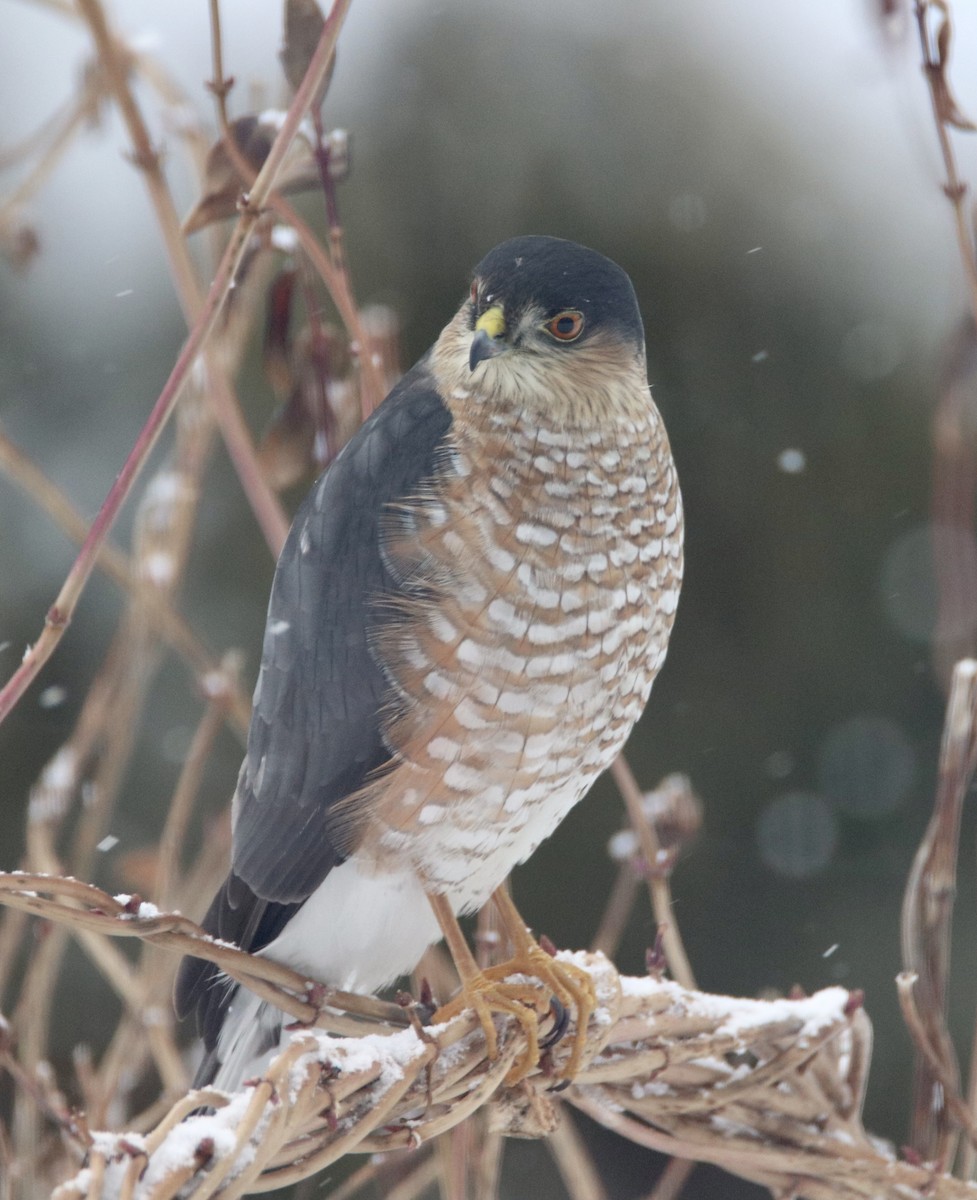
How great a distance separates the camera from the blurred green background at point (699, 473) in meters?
4.62

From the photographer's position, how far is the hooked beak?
1741 millimetres

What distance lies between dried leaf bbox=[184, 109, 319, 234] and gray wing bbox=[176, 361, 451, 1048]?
31 cm

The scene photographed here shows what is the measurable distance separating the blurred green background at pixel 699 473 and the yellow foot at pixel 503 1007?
277cm

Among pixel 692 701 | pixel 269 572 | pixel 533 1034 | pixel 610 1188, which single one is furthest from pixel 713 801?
pixel 533 1034

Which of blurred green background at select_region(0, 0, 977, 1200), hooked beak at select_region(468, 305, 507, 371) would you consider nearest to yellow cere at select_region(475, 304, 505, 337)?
hooked beak at select_region(468, 305, 507, 371)

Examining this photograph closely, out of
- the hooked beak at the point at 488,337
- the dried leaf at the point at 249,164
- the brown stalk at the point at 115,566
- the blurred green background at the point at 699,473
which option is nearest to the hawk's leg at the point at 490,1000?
the brown stalk at the point at 115,566

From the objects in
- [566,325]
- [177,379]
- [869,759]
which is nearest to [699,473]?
[869,759]

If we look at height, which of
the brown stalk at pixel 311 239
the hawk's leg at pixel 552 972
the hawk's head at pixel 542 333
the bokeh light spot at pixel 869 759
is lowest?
the bokeh light spot at pixel 869 759

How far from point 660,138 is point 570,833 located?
2.61 meters

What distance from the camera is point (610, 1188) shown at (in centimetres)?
479

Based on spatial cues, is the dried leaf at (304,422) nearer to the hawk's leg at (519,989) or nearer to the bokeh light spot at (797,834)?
the hawk's leg at (519,989)

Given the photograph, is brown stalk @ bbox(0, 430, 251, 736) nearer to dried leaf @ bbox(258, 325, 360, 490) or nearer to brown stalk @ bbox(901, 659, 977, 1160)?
dried leaf @ bbox(258, 325, 360, 490)

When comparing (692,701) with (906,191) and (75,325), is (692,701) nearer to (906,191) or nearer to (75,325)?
(906,191)

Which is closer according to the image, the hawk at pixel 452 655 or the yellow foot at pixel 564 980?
the yellow foot at pixel 564 980
